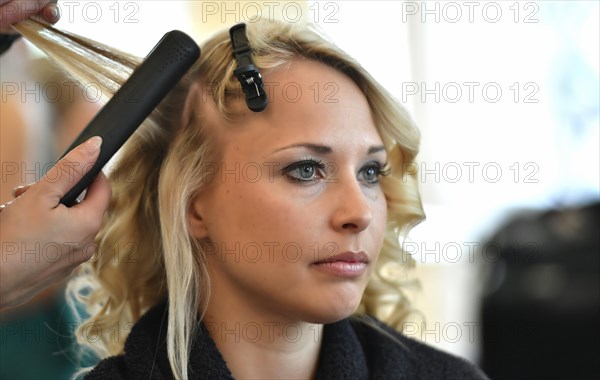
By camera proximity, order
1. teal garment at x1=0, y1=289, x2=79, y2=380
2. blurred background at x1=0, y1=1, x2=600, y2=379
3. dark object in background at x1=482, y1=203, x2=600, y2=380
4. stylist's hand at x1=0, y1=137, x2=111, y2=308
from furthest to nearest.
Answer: blurred background at x1=0, y1=1, x2=600, y2=379
dark object in background at x1=482, y1=203, x2=600, y2=380
teal garment at x1=0, y1=289, x2=79, y2=380
stylist's hand at x1=0, y1=137, x2=111, y2=308

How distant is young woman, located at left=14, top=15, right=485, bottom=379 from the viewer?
3.71 ft

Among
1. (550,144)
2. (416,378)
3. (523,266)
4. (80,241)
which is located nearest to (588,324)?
(523,266)

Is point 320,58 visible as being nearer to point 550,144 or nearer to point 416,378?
point 416,378

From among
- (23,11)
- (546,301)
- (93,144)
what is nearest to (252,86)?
(93,144)

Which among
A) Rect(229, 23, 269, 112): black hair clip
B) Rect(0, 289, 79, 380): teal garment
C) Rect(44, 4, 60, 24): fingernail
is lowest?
Rect(0, 289, 79, 380): teal garment

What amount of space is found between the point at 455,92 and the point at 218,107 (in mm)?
1833

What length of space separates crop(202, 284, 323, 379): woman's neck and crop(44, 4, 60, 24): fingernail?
500 mm

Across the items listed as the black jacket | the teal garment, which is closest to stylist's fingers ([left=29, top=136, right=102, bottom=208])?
the black jacket

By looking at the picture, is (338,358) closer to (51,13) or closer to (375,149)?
(375,149)

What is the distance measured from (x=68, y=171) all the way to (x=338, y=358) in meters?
0.51

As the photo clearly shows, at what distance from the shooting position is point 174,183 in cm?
125

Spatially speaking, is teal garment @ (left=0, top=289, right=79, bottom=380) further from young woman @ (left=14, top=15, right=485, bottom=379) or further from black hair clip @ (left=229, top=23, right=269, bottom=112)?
black hair clip @ (left=229, top=23, right=269, bottom=112)

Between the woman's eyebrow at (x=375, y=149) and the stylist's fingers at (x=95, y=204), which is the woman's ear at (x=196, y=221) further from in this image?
the woman's eyebrow at (x=375, y=149)

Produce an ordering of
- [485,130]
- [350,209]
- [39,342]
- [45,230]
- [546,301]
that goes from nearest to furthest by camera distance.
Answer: [45,230] < [350,209] < [39,342] < [546,301] < [485,130]
